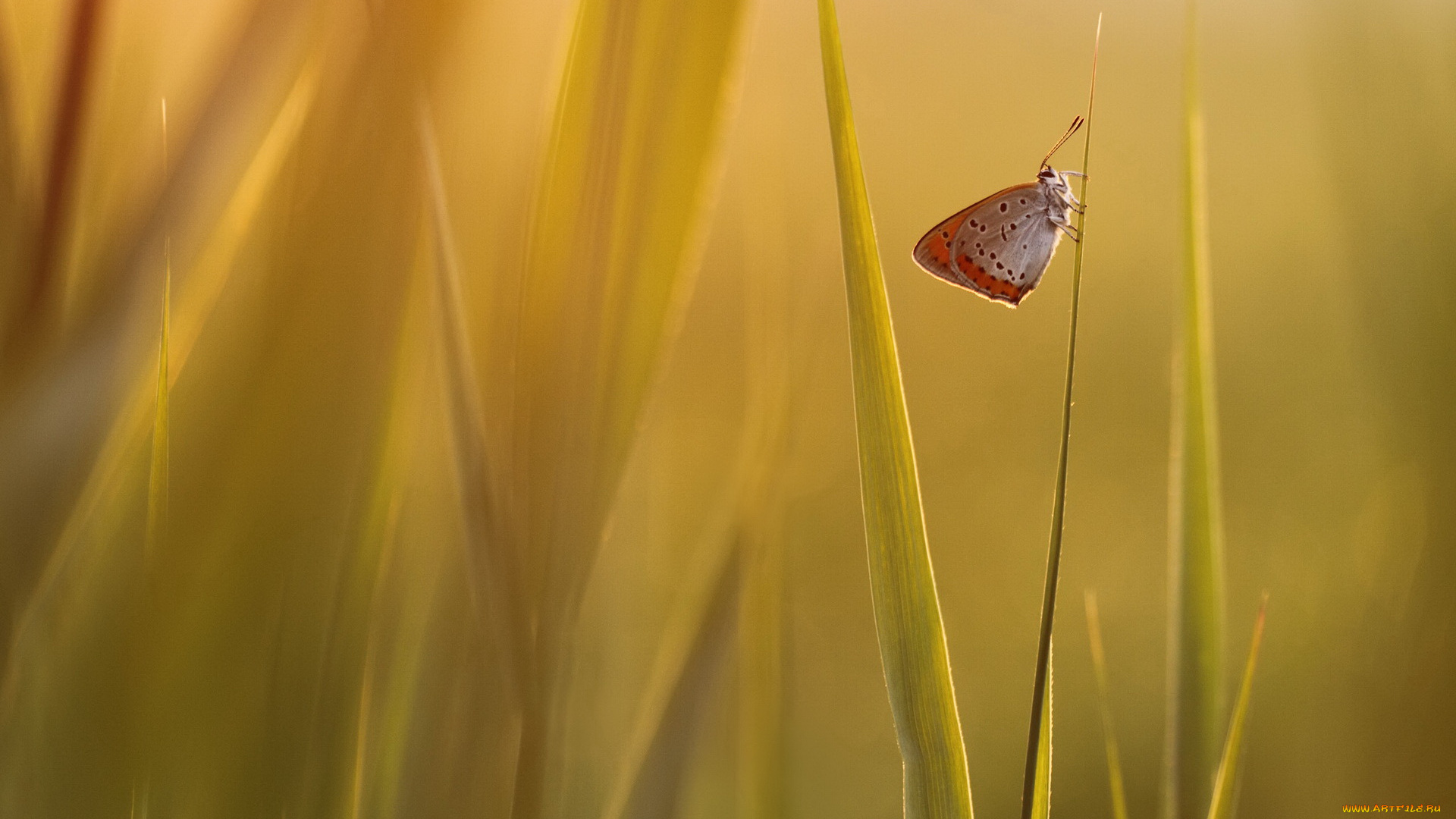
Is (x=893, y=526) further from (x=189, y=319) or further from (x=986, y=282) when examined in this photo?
(x=986, y=282)

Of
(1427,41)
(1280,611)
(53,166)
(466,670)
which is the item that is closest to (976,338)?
(1280,611)

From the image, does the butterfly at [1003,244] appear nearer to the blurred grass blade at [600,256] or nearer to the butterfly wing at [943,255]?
the butterfly wing at [943,255]

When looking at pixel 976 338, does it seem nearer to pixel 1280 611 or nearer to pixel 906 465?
pixel 1280 611

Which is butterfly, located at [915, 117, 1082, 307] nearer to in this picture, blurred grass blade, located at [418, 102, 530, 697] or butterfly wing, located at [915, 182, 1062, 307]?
butterfly wing, located at [915, 182, 1062, 307]

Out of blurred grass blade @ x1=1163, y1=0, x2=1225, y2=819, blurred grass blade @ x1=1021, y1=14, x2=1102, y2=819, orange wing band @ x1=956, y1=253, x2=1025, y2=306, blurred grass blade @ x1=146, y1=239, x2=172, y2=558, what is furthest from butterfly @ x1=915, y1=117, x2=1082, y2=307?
blurred grass blade @ x1=146, y1=239, x2=172, y2=558

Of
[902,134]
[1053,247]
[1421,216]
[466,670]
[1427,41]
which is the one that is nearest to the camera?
[466,670]

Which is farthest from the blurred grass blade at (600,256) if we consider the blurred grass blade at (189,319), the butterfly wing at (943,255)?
the butterfly wing at (943,255)

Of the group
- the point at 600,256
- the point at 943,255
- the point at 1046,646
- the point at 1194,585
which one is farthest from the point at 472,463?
the point at 943,255
